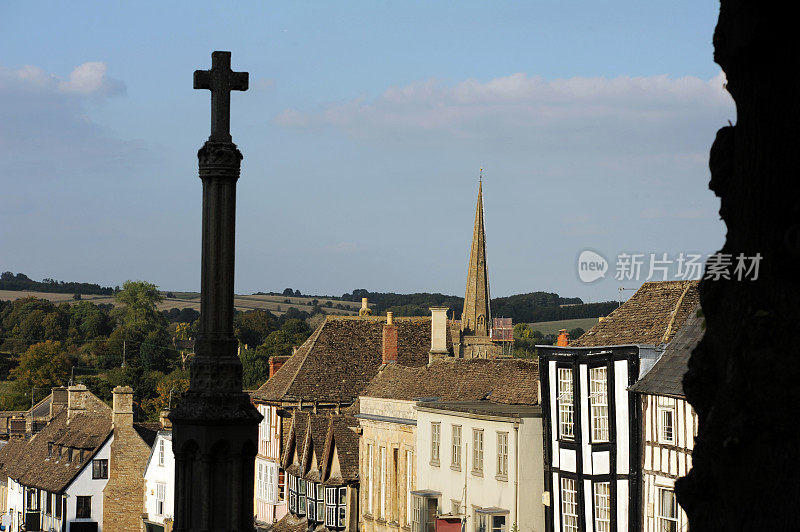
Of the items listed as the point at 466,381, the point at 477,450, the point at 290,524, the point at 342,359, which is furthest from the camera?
the point at 342,359

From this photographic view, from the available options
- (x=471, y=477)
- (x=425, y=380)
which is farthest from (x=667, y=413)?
(x=425, y=380)

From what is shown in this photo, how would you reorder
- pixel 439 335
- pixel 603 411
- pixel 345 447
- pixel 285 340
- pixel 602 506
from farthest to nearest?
pixel 285 340, pixel 439 335, pixel 345 447, pixel 603 411, pixel 602 506

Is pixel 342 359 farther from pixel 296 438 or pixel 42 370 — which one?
pixel 42 370

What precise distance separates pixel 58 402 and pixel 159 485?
2340 cm

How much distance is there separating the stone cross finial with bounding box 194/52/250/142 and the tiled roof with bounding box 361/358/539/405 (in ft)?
98.5

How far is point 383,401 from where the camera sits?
165ft

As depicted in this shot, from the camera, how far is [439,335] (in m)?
55.3

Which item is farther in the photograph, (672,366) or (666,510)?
(672,366)

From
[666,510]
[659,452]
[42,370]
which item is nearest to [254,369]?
[42,370]

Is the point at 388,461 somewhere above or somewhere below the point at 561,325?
below

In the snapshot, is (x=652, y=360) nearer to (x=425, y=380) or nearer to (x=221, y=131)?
→ (x=425, y=380)

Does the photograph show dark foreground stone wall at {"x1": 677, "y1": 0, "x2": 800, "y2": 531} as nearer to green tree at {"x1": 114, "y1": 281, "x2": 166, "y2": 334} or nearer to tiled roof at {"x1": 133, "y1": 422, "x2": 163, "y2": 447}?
tiled roof at {"x1": 133, "y1": 422, "x2": 163, "y2": 447}

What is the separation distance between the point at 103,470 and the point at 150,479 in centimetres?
402

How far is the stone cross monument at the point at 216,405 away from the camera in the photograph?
12164mm
